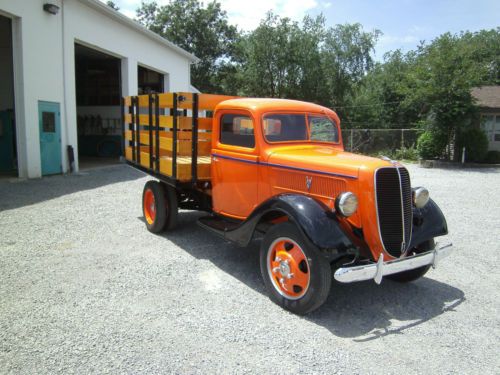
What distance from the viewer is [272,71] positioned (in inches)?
1303

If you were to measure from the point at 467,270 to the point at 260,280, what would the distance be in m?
2.58

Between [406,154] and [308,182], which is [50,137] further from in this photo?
[406,154]

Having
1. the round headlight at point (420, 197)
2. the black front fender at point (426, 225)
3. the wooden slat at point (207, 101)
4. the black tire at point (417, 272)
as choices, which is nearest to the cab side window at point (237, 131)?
the wooden slat at point (207, 101)

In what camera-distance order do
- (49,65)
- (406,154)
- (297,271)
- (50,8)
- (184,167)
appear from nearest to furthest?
(297,271)
(184,167)
(50,8)
(49,65)
(406,154)

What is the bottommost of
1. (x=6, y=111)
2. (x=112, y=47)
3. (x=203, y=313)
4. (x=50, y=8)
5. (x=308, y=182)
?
(x=203, y=313)

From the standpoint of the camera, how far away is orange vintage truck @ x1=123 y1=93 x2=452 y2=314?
3607 millimetres

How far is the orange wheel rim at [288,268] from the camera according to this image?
370cm

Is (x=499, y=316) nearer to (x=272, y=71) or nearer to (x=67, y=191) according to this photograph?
(x=67, y=191)

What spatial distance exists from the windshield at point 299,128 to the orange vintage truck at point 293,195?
0.04 feet

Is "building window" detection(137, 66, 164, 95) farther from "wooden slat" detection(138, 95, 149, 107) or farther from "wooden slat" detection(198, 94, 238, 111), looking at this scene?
"wooden slat" detection(198, 94, 238, 111)

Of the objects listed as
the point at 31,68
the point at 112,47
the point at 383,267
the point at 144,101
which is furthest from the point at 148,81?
the point at 383,267

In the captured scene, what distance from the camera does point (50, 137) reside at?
36.9 ft

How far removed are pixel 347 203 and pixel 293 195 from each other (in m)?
0.56

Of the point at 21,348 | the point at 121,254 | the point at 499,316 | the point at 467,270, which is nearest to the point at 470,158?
the point at 467,270
